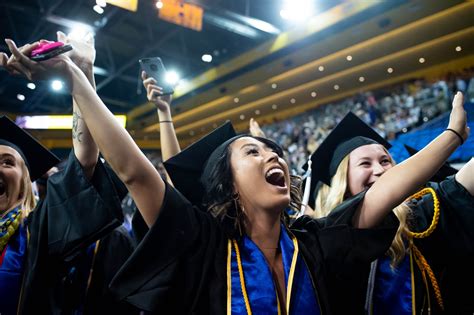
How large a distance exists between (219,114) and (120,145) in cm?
1297

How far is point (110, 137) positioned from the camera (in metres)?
1.11

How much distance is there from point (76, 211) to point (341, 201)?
4.05ft

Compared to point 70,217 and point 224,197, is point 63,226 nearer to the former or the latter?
point 70,217

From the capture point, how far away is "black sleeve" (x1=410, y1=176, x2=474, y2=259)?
59.4 inches

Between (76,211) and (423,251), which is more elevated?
(76,211)

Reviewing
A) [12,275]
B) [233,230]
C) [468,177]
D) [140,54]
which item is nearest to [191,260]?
[233,230]

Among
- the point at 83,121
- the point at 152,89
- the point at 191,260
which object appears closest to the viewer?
the point at 191,260

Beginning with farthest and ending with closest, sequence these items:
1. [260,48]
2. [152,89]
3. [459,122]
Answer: [260,48]
[152,89]
[459,122]

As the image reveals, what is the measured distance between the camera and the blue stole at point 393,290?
1463 mm

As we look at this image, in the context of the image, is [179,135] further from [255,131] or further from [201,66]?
[255,131]

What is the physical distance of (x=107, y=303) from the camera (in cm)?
184

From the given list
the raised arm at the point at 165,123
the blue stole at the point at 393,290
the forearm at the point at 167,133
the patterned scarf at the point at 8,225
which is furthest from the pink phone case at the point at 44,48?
the blue stole at the point at 393,290

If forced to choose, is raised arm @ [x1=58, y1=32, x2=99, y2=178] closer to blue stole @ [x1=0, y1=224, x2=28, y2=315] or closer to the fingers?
the fingers

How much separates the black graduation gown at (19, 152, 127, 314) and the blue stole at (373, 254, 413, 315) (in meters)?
1.11
